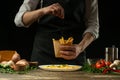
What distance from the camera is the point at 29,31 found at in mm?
6039

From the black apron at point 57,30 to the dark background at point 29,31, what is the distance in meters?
2.27

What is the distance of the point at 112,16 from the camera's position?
243 inches

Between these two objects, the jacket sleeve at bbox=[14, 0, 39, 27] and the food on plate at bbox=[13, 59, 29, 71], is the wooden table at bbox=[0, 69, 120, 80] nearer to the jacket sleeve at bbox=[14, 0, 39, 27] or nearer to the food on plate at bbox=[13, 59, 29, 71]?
the food on plate at bbox=[13, 59, 29, 71]

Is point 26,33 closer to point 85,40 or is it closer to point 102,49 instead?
point 102,49

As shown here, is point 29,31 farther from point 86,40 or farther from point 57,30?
point 86,40

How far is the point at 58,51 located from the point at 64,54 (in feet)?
0.37

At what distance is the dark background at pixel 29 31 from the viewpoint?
19.2 ft

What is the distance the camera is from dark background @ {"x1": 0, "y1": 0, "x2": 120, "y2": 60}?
19.2 ft

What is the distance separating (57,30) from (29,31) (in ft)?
8.20

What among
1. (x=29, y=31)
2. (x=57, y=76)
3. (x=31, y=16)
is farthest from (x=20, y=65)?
(x=29, y=31)

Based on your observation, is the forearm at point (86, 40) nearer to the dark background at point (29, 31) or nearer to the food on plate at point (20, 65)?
the food on plate at point (20, 65)

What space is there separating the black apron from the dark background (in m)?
2.27

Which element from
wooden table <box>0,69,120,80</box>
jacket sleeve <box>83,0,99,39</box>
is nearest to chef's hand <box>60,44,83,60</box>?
wooden table <box>0,69,120,80</box>

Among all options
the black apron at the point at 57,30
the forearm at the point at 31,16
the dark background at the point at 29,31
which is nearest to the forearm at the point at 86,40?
the black apron at the point at 57,30
